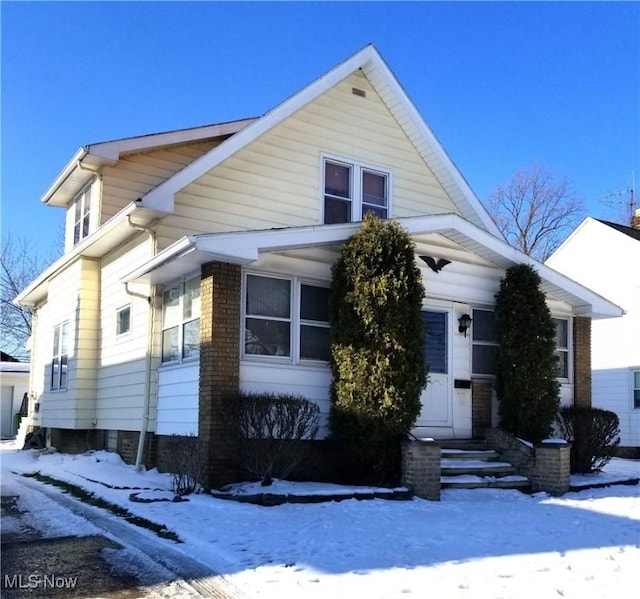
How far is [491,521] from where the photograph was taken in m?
7.82

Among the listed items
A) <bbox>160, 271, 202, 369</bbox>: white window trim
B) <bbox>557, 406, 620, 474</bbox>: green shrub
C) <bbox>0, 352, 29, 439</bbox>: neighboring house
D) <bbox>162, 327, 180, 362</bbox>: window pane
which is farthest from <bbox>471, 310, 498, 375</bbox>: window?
<bbox>0, 352, 29, 439</bbox>: neighboring house

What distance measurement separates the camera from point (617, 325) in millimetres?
20000

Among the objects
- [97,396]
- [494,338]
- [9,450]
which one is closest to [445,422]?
[494,338]

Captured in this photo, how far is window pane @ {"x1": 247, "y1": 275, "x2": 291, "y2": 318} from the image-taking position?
33.3 feet

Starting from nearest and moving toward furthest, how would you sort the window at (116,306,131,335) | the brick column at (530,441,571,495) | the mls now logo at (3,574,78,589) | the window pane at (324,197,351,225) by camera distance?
the mls now logo at (3,574,78,589)
the brick column at (530,441,571,495)
the window at (116,306,131,335)
the window pane at (324,197,351,225)

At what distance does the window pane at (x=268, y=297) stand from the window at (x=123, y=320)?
3.54m

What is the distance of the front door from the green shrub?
2117mm

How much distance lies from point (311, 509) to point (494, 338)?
18.1 ft

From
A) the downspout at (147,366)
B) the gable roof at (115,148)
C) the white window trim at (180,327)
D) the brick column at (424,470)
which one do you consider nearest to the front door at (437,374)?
the brick column at (424,470)

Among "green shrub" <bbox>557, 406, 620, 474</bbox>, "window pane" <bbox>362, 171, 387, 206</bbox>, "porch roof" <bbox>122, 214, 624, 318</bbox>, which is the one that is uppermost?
"window pane" <bbox>362, 171, 387, 206</bbox>

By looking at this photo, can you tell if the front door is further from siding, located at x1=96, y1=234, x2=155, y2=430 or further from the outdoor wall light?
siding, located at x1=96, y1=234, x2=155, y2=430

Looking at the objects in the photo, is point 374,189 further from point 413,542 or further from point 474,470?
Result: point 413,542

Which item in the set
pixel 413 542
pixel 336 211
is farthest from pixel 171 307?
pixel 413 542

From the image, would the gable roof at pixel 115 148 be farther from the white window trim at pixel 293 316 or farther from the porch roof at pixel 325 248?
the white window trim at pixel 293 316
